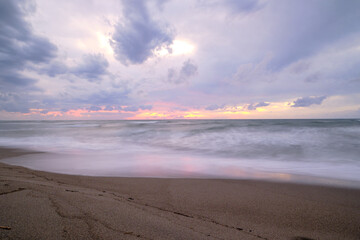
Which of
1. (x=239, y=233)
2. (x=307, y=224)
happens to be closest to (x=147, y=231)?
(x=239, y=233)

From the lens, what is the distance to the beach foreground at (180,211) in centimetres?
167

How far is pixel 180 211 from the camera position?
2.65m

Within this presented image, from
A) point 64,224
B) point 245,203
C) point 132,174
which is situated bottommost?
point 245,203

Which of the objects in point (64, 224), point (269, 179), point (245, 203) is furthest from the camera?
point (269, 179)

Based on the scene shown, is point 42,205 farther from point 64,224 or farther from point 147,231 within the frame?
point 147,231

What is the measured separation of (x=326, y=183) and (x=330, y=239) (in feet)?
8.81

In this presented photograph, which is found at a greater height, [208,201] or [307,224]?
[208,201]

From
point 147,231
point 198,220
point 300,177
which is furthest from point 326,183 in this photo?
point 147,231

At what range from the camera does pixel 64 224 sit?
5.42 feet

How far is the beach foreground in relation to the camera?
1674mm

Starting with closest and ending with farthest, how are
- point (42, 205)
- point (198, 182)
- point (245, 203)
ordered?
1. point (42, 205)
2. point (245, 203)
3. point (198, 182)

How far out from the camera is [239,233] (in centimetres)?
215

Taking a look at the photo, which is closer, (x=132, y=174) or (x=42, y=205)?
(x=42, y=205)

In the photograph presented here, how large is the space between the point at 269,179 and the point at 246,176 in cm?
58
